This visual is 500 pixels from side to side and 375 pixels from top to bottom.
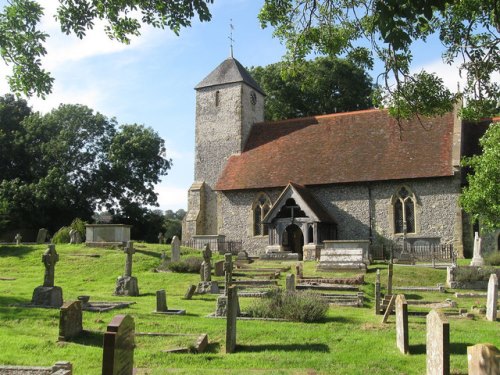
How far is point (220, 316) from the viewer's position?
39.9 ft

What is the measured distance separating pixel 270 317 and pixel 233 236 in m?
20.5

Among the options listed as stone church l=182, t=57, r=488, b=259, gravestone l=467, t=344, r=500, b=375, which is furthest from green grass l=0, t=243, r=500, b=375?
stone church l=182, t=57, r=488, b=259

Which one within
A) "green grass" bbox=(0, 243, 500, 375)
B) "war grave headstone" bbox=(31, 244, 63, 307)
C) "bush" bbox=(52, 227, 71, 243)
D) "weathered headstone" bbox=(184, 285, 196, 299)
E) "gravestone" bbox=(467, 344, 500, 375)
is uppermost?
"bush" bbox=(52, 227, 71, 243)

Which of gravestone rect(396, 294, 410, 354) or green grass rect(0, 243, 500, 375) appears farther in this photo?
gravestone rect(396, 294, 410, 354)

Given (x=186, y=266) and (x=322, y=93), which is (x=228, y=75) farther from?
(x=186, y=266)

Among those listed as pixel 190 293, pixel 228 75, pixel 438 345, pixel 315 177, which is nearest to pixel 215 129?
pixel 228 75

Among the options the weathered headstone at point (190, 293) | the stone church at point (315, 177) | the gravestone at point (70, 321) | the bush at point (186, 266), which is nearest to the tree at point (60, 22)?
the gravestone at point (70, 321)

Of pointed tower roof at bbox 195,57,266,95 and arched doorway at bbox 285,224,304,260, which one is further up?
pointed tower roof at bbox 195,57,266,95

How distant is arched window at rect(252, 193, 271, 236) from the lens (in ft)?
104

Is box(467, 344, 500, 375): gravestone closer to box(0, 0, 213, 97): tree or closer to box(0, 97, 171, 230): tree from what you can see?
box(0, 0, 213, 97): tree

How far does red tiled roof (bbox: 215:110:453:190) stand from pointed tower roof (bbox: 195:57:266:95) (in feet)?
11.9

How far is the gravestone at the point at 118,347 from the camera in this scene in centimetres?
570

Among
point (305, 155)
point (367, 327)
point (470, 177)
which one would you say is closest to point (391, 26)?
point (367, 327)

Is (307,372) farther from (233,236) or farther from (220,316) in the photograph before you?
(233,236)
